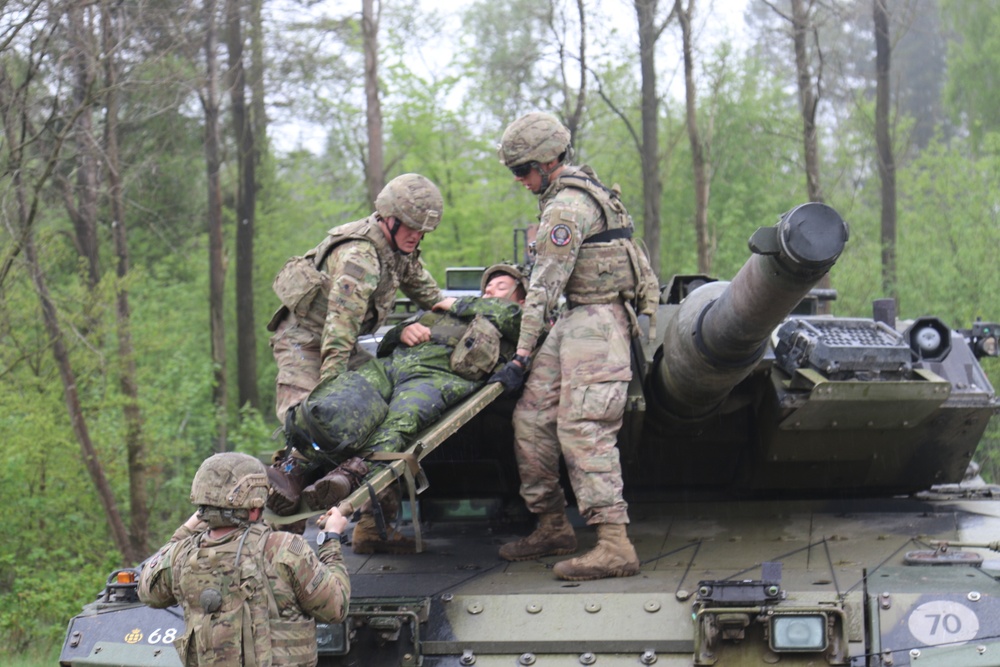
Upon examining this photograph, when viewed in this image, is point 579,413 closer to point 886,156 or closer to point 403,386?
point 403,386

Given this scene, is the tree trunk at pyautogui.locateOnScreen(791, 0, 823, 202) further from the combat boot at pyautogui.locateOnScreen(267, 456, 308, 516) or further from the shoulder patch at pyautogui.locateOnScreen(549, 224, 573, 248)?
the combat boot at pyautogui.locateOnScreen(267, 456, 308, 516)

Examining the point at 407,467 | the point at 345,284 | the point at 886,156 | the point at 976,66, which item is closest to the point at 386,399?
the point at 407,467

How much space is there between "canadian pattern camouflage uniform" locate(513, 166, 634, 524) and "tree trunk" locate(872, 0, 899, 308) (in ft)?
47.4

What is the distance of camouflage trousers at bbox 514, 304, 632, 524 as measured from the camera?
20.7ft

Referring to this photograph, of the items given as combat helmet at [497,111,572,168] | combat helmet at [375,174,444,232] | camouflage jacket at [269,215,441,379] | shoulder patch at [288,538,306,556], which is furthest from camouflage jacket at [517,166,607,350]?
shoulder patch at [288,538,306,556]

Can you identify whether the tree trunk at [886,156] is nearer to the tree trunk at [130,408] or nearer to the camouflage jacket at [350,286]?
the tree trunk at [130,408]

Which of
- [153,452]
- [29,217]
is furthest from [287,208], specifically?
[29,217]

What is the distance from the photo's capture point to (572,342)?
6.55 metres

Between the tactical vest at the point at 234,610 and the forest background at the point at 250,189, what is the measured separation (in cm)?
666

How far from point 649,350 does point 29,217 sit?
Answer: 6.86m

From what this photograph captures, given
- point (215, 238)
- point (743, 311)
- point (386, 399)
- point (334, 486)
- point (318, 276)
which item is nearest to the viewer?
point (743, 311)

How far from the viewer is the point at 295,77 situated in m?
22.4

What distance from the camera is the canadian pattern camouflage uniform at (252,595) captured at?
503cm

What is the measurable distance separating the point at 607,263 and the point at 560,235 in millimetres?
321
